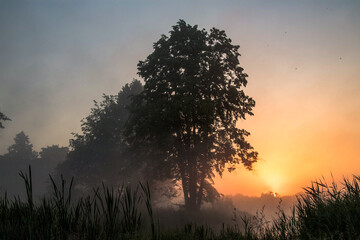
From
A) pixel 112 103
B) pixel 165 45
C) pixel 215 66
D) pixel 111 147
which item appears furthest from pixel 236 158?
pixel 112 103

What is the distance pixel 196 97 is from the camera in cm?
1894

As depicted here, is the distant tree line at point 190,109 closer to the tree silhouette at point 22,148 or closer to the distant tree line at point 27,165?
the distant tree line at point 27,165

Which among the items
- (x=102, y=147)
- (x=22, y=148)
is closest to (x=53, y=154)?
(x=22, y=148)

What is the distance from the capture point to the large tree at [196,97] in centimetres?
1931

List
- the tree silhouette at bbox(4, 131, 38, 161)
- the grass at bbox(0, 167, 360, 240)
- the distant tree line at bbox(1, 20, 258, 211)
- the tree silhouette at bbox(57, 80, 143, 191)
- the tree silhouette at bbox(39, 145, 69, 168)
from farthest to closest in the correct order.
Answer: the tree silhouette at bbox(4, 131, 38, 161) → the tree silhouette at bbox(39, 145, 69, 168) → the tree silhouette at bbox(57, 80, 143, 191) → the distant tree line at bbox(1, 20, 258, 211) → the grass at bbox(0, 167, 360, 240)

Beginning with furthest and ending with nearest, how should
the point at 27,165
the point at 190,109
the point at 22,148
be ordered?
1. the point at 22,148
2. the point at 27,165
3. the point at 190,109

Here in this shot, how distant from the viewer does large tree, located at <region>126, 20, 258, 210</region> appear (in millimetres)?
19312

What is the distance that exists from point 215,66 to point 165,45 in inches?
201

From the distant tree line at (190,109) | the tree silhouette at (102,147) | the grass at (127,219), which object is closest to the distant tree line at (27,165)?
the tree silhouette at (102,147)

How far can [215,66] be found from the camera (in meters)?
20.2

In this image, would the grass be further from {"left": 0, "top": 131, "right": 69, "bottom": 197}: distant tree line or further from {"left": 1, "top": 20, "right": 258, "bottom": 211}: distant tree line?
{"left": 0, "top": 131, "right": 69, "bottom": 197}: distant tree line

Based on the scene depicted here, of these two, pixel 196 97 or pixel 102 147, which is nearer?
pixel 196 97

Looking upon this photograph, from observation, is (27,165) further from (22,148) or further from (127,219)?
(127,219)

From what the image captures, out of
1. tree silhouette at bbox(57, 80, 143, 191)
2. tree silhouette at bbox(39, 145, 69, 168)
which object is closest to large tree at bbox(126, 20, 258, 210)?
tree silhouette at bbox(57, 80, 143, 191)
